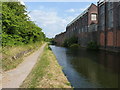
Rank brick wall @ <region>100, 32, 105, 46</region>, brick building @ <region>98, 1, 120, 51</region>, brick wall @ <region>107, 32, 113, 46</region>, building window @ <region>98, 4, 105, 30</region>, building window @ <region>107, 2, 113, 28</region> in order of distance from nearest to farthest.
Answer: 1. brick building @ <region>98, 1, 120, 51</region>
2. brick wall @ <region>107, 32, 113, 46</region>
3. building window @ <region>107, 2, 113, 28</region>
4. brick wall @ <region>100, 32, 105, 46</region>
5. building window @ <region>98, 4, 105, 30</region>

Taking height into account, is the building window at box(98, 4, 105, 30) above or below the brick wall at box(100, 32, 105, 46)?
above

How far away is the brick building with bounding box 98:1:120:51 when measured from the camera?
89.9 ft

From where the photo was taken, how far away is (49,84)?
20.6ft

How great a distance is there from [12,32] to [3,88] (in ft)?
31.3

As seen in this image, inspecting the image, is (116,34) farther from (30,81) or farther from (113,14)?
(30,81)

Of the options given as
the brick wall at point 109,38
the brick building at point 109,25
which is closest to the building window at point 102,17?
the brick building at point 109,25

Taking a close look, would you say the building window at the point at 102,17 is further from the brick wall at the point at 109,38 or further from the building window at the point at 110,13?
the brick wall at the point at 109,38

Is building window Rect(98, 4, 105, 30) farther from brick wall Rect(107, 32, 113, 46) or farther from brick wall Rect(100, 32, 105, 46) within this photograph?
brick wall Rect(107, 32, 113, 46)

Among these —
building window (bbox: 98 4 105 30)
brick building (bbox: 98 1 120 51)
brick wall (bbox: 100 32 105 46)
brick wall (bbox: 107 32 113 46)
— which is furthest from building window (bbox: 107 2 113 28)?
brick wall (bbox: 100 32 105 46)

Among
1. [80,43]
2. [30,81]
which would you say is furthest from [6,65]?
[80,43]

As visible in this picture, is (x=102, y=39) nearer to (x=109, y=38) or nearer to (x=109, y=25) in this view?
(x=109, y=38)

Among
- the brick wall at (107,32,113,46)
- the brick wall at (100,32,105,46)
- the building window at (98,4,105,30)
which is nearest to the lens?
the brick wall at (107,32,113,46)

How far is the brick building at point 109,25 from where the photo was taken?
27.4m

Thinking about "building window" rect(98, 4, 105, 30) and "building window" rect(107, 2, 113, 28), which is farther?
"building window" rect(98, 4, 105, 30)
